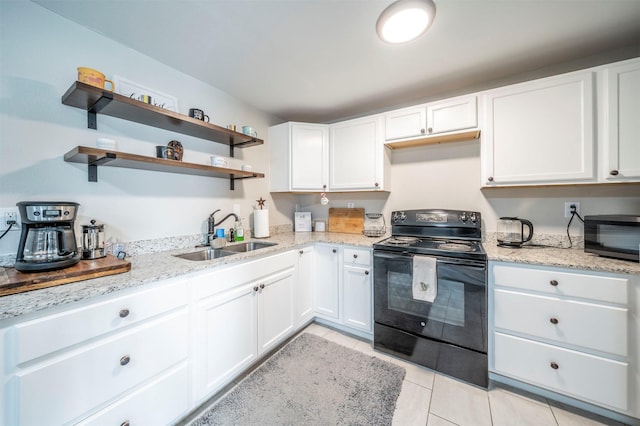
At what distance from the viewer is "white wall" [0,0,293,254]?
125cm

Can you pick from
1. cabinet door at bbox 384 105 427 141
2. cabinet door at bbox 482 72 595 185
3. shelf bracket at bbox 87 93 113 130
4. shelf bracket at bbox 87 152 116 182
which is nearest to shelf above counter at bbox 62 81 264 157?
shelf bracket at bbox 87 93 113 130

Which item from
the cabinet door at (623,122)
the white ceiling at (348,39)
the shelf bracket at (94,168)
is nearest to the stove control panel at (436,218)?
the cabinet door at (623,122)

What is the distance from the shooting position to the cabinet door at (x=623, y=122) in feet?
4.93

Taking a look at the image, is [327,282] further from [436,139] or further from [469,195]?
[436,139]

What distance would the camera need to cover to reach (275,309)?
1.97m

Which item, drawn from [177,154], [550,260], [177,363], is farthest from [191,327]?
[550,260]

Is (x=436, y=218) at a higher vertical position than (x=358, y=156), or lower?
lower

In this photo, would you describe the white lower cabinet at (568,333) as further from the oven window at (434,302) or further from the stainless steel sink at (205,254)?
the stainless steel sink at (205,254)

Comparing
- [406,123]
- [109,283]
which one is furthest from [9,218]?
[406,123]

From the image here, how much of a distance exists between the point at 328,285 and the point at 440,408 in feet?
3.97

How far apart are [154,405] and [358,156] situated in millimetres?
2450

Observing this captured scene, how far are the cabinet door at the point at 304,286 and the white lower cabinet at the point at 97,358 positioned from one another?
105 centimetres

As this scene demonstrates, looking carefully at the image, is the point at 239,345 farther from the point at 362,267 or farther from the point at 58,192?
the point at 58,192

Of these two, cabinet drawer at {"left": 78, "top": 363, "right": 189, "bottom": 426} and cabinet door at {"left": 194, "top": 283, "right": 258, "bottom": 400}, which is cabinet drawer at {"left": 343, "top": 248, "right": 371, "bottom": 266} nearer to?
cabinet door at {"left": 194, "top": 283, "right": 258, "bottom": 400}
